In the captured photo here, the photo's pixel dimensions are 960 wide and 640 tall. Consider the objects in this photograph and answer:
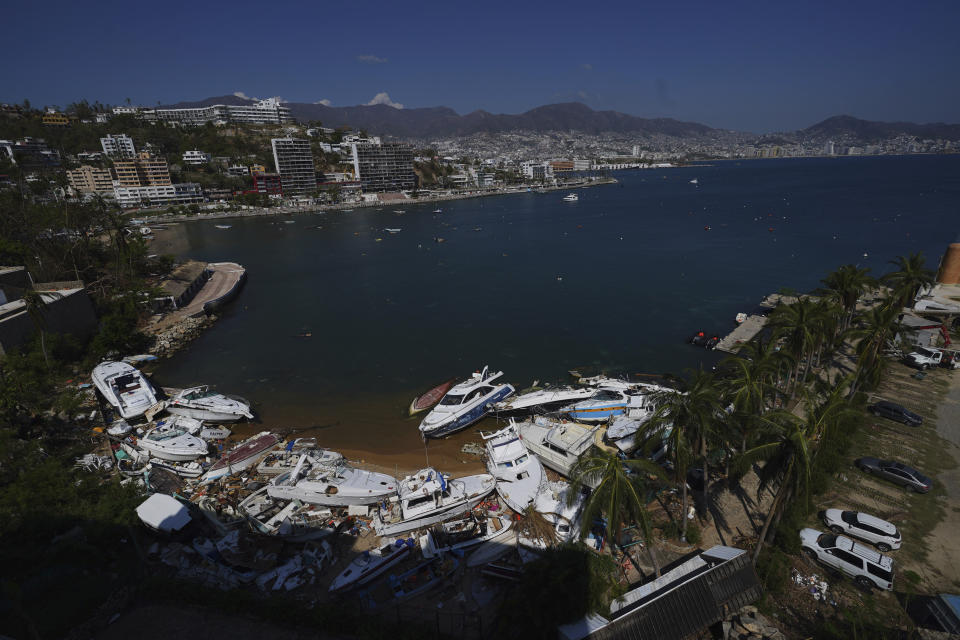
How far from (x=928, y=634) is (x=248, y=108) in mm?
228285

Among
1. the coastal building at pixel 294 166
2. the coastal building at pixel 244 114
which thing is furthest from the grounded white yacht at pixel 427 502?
the coastal building at pixel 244 114

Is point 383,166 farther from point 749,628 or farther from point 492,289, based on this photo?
point 749,628

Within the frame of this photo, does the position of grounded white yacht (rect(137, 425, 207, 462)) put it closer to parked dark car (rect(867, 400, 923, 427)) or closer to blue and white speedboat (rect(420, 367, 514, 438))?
blue and white speedboat (rect(420, 367, 514, 438))

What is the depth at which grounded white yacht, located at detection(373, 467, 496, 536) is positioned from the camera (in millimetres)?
A: 12133

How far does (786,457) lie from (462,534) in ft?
26.5

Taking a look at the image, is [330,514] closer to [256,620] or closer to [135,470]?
[256,620]

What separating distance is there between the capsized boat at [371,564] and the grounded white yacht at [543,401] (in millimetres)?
8618

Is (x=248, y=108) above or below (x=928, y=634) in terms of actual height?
above

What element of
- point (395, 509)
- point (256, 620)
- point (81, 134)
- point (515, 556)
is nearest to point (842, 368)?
point (515, 556)

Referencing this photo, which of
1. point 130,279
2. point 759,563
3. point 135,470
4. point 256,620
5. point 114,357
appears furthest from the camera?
point 130,279

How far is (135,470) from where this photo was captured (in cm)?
1524

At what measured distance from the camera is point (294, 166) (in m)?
119

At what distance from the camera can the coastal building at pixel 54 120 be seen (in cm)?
13400

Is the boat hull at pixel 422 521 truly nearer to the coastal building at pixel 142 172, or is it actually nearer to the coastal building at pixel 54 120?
the coastal building at pixel 142 172
